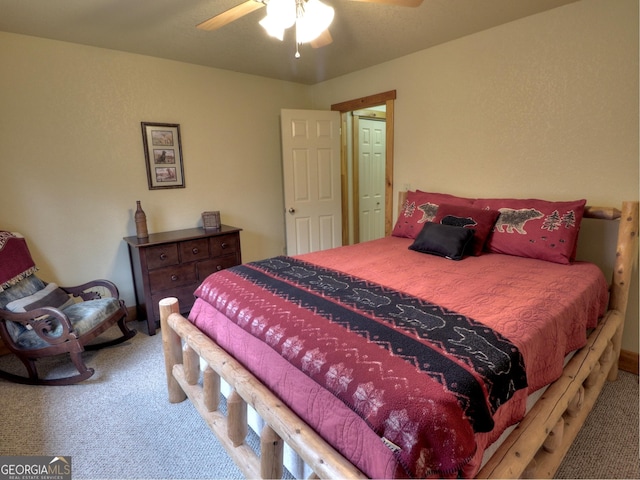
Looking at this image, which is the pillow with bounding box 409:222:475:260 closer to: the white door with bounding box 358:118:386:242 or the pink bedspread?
the pink bedspread

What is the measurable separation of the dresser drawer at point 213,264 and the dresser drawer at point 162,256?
0.79ft

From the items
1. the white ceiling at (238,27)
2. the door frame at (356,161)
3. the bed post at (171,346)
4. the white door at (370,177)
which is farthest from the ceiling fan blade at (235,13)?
the white door at (370,177)

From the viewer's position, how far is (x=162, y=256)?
9.66ft

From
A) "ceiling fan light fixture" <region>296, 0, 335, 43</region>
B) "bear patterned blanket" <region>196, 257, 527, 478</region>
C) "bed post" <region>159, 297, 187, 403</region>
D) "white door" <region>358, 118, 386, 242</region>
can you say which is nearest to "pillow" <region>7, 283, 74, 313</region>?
"bed post" <region>159, 297, 187, 403</region>

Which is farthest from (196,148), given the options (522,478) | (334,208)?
(522,478)

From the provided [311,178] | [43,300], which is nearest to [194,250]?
[43,300]

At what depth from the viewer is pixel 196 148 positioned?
347 cm

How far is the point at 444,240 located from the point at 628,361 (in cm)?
150

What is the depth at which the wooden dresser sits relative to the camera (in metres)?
2.89

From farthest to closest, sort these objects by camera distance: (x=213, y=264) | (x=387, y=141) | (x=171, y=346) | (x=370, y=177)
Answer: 1. (x=370, y=177)
2. (x=387, y=141)
3. (x=213, y=264)
4. (x=171, y=346)

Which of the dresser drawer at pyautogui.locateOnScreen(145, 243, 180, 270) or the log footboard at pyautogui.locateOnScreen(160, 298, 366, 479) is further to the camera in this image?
the dresser drawer at pyautogui.locateOnScreen(145, 243, 180, 270)

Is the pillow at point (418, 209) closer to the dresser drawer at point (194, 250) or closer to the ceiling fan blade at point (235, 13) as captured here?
the dresser drawer at point (194, 250)

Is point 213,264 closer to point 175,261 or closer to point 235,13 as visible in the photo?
point 175,261

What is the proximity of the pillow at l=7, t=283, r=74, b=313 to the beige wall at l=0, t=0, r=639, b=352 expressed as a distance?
14.1 inches
